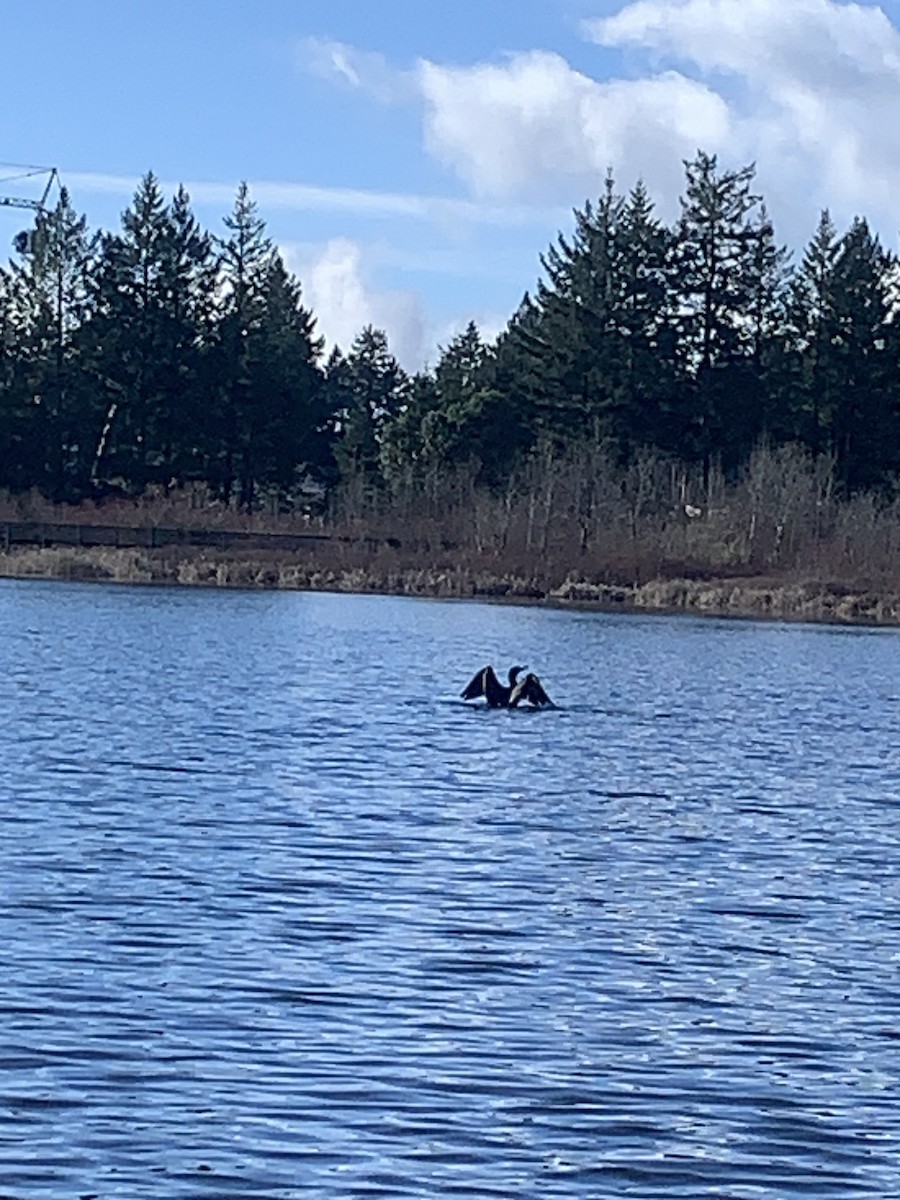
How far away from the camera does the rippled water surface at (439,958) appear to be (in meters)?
12.2

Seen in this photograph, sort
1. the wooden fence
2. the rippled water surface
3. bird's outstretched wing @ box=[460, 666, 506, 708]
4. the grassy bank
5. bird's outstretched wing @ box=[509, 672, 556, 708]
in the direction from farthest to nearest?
the wooden fence < the grassy bank < bird's outstretched wing @ box=[460, 666, 506, 708] < bird's outstretched wing @ box=[509, 672, 556, 708] < the rippled water surface

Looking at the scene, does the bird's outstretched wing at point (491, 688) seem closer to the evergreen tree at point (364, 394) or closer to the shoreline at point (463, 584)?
the shoreline at point (463, 584)

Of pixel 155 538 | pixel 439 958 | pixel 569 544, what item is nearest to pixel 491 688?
pixel 439 958

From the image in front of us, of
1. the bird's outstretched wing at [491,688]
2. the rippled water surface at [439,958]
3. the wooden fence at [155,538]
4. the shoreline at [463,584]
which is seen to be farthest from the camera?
the wooden fence at [155,538]

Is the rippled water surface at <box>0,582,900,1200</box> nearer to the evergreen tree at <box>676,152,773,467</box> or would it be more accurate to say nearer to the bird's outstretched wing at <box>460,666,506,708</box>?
the bird's outstretched wing at <box>460,666,506,708</box>

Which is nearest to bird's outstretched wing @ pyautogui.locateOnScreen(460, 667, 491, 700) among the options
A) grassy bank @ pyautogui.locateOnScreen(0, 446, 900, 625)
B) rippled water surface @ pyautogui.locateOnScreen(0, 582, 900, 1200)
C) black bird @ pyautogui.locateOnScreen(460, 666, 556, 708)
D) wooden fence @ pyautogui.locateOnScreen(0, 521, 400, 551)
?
black bird @ pyautogui.locateOnScreen(460, 666, 556, 708)

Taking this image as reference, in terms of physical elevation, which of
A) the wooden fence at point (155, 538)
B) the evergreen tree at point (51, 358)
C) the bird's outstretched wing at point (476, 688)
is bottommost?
the bird's outstretched wing at point (476, 688)

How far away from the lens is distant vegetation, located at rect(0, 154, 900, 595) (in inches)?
3652

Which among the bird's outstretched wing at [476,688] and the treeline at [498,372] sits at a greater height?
the treeline at [498,372]

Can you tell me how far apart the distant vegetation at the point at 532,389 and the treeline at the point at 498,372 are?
0.10 m

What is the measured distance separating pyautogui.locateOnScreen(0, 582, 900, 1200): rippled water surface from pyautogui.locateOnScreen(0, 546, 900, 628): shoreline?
40.7 m

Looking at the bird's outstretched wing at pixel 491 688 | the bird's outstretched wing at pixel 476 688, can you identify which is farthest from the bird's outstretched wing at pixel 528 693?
the bird's outstretched wing at pixel 476 688

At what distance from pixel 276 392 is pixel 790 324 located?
21390 millimetres

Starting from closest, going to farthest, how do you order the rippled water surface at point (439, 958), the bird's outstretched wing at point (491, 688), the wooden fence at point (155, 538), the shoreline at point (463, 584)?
the rippled water surface at point (439, 958) < the bird's outstretched wing at point (491, 688) < the shoreline at point (463, 584) < the wooden fence at point (155, 538)
